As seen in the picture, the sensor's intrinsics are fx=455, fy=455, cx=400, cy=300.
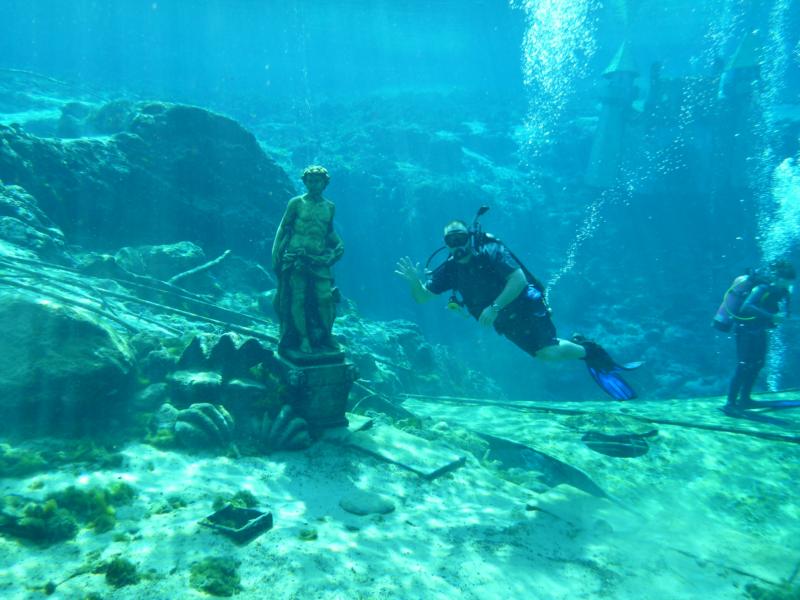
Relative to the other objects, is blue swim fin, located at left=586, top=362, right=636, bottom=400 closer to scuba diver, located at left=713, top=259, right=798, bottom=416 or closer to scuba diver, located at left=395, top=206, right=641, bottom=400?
scuba diver, located at left=395, top=206, right=641, bottom=400

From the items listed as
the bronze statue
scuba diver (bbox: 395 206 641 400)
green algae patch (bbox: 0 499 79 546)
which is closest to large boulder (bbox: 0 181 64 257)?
the bronze statue

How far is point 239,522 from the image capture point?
3678 millimetres

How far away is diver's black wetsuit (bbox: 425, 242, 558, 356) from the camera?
16.3ft

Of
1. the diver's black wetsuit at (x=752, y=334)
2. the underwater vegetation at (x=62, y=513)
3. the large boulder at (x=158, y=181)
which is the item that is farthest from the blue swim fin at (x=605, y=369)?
the large boulder at (x=158, y=181)

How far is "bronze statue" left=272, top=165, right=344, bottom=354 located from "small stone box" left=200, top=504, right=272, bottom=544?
2.38 metres

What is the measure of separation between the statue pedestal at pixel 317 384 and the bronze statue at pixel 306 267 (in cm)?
17

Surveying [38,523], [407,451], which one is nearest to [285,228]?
[407,451]

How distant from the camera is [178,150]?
1580 cm

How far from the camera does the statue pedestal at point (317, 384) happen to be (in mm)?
5672

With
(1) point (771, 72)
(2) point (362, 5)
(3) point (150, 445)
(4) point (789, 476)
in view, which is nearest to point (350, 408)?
(3) point (150, 445)

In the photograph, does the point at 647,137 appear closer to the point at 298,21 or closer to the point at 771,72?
the point at 771,72

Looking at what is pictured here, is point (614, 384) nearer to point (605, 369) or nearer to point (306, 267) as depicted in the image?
point (605, 369)

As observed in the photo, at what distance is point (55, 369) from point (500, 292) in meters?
4.80

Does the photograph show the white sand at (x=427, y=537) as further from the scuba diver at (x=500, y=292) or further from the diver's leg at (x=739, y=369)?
the diver's leg at (x=739, y=369)
